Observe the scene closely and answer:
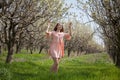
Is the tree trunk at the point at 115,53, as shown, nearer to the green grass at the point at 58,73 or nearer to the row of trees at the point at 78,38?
the green grass at the point at 58,73

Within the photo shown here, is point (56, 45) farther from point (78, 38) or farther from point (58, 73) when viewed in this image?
point (78, 38)

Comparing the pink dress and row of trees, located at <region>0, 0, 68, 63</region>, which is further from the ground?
row of trees, located at <region>0, 0, 68, 63</region>

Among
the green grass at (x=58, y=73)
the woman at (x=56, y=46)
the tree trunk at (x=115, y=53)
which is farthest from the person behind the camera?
the tree trunk at (x=115, y=53)

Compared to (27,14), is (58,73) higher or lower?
lower

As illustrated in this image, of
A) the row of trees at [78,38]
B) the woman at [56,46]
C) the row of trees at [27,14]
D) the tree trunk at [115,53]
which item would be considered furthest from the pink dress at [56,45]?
the row of trees at [78,38]

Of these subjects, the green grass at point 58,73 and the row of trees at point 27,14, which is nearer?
the green grass at point 58,73

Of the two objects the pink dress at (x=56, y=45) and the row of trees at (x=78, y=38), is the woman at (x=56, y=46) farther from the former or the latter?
the row of trees at (x=78, y=38)

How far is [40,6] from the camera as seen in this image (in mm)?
19641

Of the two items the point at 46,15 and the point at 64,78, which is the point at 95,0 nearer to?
the point at 46,15

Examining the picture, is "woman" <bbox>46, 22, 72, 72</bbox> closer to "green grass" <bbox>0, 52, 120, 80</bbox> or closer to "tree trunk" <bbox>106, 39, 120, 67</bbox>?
"green grass" <bbox>0, 52, 120, 80</bbox>

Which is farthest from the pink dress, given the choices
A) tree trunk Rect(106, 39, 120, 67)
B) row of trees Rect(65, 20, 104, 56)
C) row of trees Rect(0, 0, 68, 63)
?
row of trees Rect(65, 20, 104, 56)

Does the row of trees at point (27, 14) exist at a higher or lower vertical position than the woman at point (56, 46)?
higher

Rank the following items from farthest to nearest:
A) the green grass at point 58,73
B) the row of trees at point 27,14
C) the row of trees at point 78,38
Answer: the row of trees at point 78,38, the row of trees at point 27,14, the green grass at point 58,73

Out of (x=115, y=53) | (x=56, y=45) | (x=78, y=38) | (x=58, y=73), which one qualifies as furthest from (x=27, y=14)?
(x=78, y=38)
